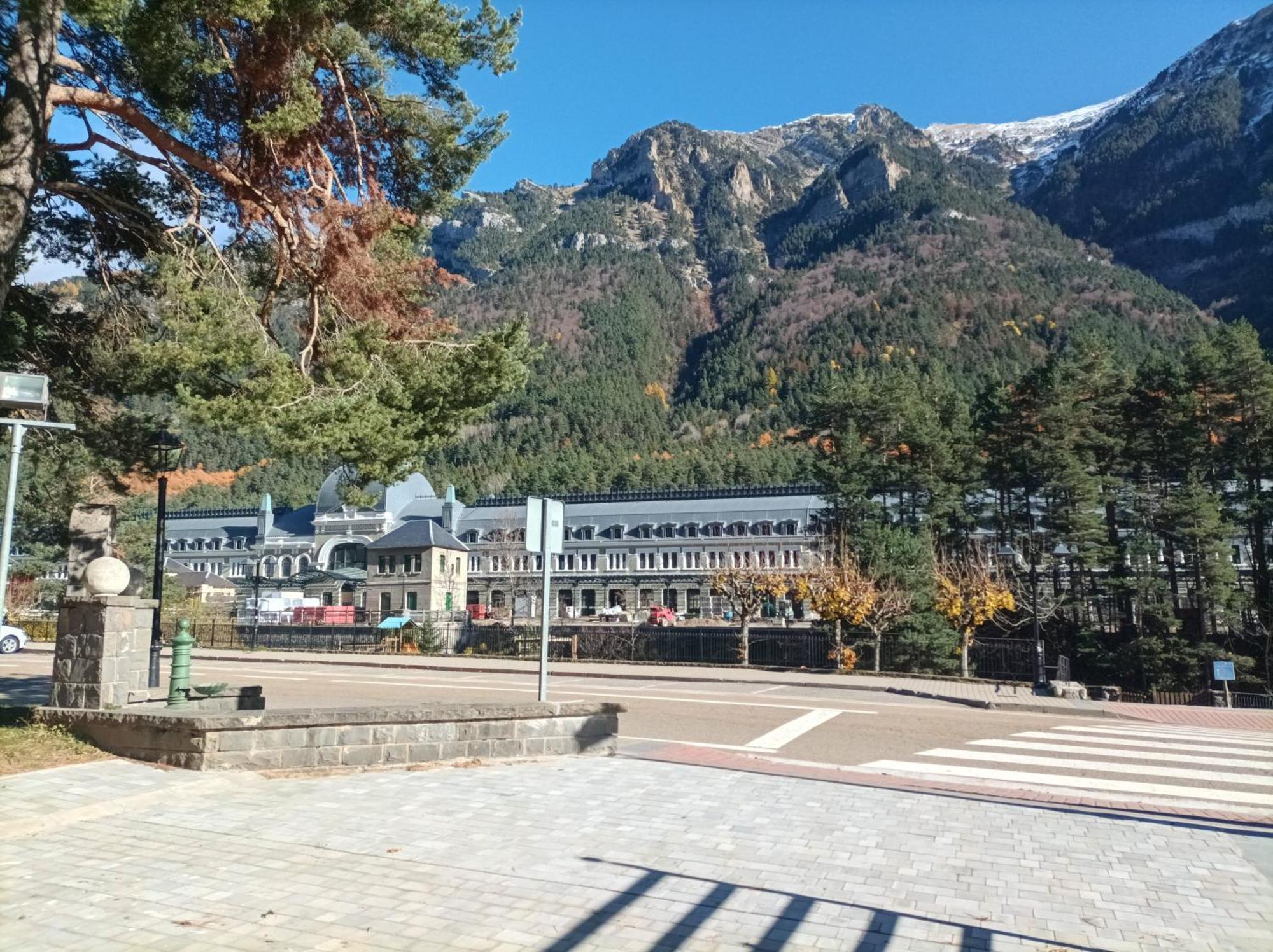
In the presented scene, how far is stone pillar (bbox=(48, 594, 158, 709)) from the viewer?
8961 millimetres

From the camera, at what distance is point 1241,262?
168 meters

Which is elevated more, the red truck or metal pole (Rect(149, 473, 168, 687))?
metal pole (Rect(149, 473, 168, 687))

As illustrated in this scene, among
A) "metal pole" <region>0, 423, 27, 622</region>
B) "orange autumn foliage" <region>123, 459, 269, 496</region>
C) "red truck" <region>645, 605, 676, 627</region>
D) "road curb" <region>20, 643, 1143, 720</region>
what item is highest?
"orange autumn foliage" <region>123, 459, 269, 496</region>

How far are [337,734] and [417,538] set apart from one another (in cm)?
6043

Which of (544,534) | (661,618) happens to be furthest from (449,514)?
(544,534)

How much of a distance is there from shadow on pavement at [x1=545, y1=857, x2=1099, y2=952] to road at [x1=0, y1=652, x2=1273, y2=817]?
5.13m

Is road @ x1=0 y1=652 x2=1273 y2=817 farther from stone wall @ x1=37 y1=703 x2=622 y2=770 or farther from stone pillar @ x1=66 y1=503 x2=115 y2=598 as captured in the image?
stone pillar @ x1=66 y1=503 x2=115 y2=598

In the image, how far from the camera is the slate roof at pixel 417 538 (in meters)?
67.7

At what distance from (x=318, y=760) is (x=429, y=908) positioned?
4.60m

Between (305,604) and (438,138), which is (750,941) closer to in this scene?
(438,138)

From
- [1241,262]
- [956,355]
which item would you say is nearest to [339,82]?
[956,355]

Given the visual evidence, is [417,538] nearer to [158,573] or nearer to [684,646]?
[684,646]

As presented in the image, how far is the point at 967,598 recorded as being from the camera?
30250 mm

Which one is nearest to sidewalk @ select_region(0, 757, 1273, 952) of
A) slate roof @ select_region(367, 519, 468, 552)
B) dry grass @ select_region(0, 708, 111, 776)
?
dry grass @ select_region(0, 708, 111, 776)
